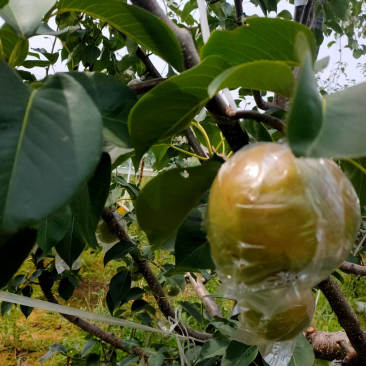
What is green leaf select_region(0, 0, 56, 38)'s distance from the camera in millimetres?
319

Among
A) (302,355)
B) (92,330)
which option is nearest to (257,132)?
(302,355)

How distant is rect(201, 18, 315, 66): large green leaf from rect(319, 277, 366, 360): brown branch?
0.34m

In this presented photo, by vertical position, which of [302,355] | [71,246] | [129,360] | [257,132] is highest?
[257,132]

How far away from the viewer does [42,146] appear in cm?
23

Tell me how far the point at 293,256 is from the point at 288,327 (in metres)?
0.23

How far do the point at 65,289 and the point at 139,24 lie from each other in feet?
3.37

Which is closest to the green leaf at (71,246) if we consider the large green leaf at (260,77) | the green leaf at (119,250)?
the green leaf at (119,250)

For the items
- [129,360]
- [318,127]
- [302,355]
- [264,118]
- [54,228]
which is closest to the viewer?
[318,127]

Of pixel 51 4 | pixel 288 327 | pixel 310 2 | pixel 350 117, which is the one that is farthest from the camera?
pixel 310 2

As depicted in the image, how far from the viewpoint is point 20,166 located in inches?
8.9

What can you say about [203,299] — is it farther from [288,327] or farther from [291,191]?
[291,191]

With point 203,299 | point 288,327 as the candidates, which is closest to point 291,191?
point 288,327

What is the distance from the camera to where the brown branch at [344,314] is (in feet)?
1.70

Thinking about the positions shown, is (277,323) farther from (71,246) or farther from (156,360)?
(156,360)
